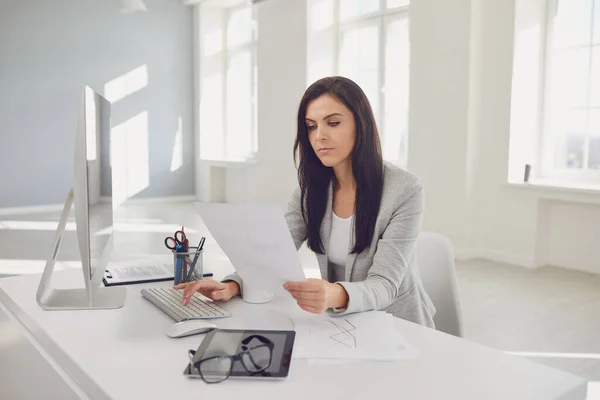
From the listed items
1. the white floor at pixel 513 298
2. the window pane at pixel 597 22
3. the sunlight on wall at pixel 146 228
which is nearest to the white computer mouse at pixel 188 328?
the white floor at pixel 513 298

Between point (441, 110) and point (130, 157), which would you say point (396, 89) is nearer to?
point (441, 110)

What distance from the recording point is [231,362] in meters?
0.92

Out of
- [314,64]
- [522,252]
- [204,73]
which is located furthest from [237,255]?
[204,73]

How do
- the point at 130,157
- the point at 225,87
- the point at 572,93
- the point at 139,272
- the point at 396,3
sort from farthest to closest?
the point at 225,87, the point at 130,157, the point at 396,3, the point at 572,93, the point at 139,272

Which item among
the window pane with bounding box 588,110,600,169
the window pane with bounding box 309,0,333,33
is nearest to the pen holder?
the window pane with bounding box 588,110,600,169

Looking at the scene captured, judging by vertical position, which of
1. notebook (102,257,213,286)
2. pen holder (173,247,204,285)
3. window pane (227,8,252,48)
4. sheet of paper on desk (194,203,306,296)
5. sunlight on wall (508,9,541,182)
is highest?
window pane (227,8,252,48)

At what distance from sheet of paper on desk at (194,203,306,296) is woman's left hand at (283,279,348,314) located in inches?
0.6

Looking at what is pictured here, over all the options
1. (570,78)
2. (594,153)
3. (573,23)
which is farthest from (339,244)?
(573,23)

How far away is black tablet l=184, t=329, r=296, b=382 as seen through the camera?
2.91 ft

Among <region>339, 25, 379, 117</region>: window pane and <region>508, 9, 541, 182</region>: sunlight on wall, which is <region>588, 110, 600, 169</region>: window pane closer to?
<region>508, 9, 541, 182</region>: sunlight on wall

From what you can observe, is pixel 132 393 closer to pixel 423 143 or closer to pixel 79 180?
pixel 79 180

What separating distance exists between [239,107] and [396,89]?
3.35 m

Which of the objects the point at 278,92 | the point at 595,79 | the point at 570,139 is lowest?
the point at 570,139

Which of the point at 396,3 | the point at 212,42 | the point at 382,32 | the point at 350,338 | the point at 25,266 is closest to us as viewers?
the point at 350,338
